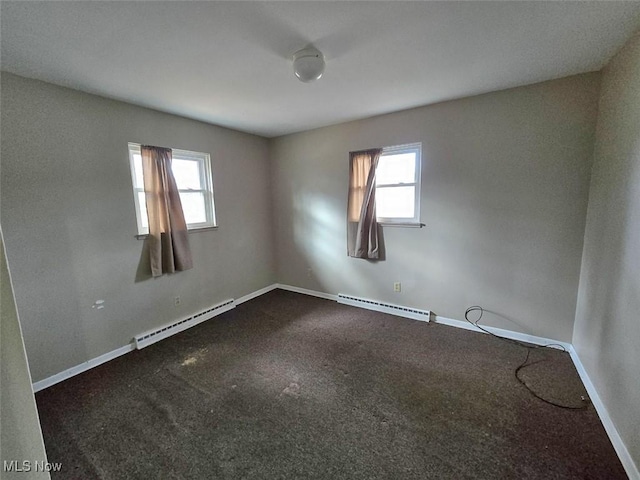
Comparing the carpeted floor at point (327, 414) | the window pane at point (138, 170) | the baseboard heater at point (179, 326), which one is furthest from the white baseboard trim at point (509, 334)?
the window pane at point (138, 170)

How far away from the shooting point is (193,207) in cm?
332

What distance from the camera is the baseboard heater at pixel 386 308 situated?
313cm

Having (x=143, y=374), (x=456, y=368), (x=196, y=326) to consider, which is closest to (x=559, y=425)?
(x=456, y=368)

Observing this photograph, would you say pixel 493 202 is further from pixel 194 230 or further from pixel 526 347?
pixel 194 230

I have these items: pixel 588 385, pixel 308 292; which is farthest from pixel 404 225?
pixel 588 385

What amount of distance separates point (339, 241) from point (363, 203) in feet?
2.31

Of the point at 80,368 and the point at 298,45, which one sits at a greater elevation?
the point at 298,45

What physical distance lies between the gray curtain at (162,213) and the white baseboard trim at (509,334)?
313cm

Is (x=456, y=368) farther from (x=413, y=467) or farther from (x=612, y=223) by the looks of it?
(x=612, y=223)

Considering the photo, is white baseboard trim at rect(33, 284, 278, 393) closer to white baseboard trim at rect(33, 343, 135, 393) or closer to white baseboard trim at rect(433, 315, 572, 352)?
white baseboard trim at rect(33, 343, 135, 393)

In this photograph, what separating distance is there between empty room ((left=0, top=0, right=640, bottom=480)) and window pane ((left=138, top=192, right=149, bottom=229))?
2cm

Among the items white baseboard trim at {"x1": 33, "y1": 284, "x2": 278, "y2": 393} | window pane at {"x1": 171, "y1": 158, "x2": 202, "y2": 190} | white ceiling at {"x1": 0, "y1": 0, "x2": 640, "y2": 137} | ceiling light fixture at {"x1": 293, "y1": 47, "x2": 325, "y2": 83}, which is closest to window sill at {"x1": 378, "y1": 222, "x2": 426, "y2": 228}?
white ceiling at {"x1": 0, "y1": 0, "x2": 640, "y2": 137}

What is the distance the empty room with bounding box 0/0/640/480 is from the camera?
58.2 inches

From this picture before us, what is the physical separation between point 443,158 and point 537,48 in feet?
3.75
